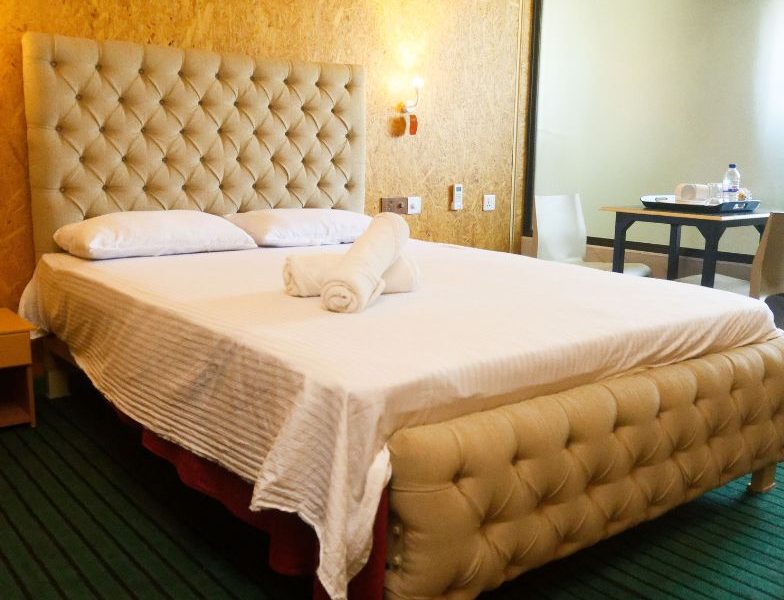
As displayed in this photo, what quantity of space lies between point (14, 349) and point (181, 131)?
3.83 feet

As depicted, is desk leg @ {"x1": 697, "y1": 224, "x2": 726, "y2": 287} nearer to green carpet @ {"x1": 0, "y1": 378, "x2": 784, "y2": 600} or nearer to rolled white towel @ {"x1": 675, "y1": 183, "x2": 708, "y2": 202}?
rolled white towel @ {"x1": 675, "y1": 183, "x2": 708, "y2": 202}

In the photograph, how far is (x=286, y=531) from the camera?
1.57m

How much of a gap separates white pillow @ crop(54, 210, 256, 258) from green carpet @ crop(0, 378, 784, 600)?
0.75m

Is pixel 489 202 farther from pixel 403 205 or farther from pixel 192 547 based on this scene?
pixel 192 547

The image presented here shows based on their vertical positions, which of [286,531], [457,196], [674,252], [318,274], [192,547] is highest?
[457,196]

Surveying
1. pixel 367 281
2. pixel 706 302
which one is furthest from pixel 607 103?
pixel 367 281

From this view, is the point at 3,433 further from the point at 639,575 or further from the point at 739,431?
the point at 739,431

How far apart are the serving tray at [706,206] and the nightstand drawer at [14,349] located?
2.70 m

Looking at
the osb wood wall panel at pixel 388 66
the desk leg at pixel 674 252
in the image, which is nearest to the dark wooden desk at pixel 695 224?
the desk leg at pixel 674 252

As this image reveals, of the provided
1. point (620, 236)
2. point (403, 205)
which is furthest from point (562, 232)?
point (403, 205)

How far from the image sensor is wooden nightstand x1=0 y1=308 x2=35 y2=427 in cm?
258

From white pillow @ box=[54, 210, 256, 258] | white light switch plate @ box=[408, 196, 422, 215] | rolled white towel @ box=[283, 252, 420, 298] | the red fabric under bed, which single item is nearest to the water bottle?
white light switch plate @ box=[408, 196, 422, 215]

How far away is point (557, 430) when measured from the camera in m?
1.64

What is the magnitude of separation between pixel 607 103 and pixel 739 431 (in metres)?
2.74
